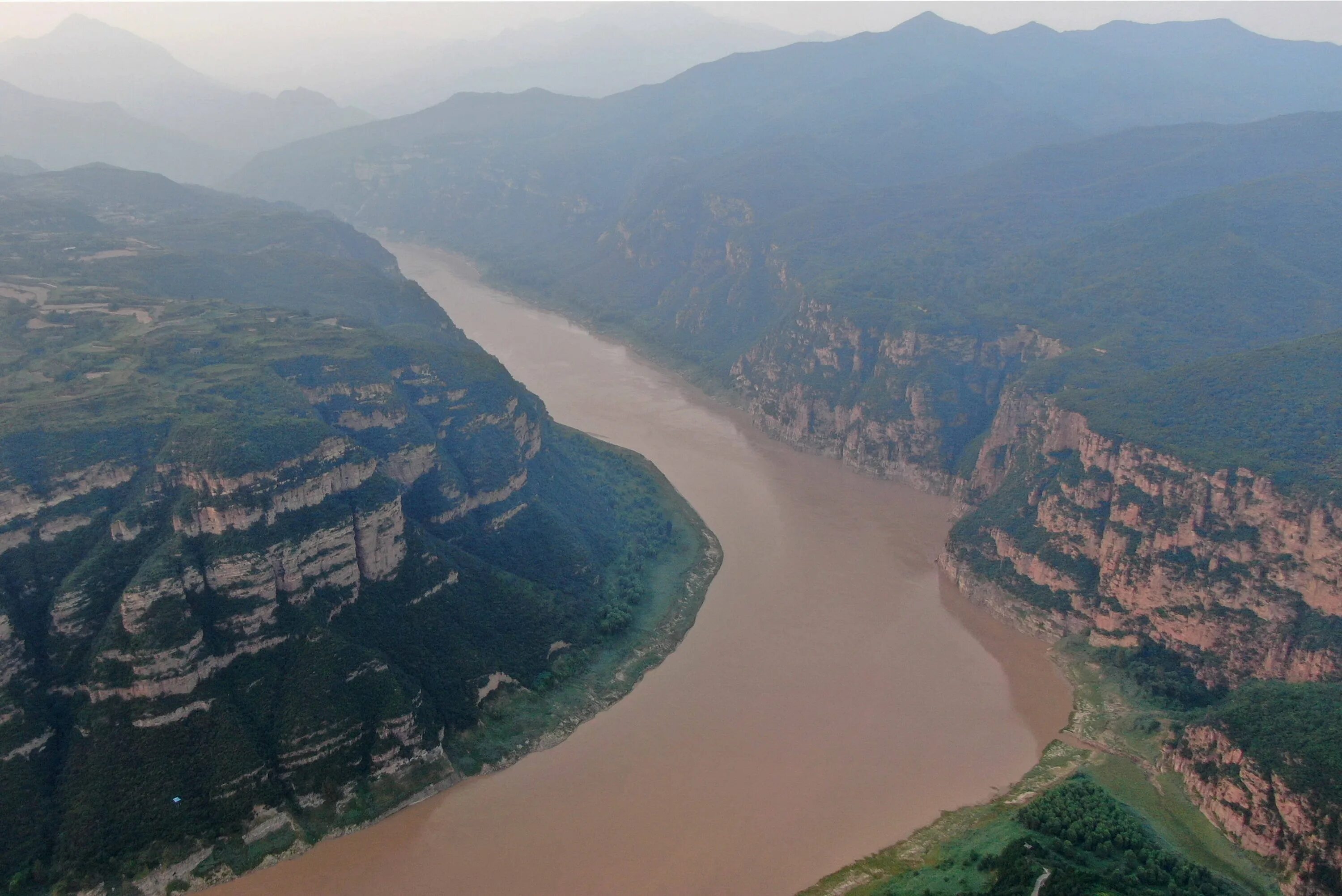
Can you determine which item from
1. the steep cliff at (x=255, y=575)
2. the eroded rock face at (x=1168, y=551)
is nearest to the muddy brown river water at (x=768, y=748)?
the steep cliff at (x=255, y=575)

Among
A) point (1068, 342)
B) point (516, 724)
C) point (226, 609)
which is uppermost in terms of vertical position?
point (1068, 342)

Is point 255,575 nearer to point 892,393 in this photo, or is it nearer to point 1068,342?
point 892,393

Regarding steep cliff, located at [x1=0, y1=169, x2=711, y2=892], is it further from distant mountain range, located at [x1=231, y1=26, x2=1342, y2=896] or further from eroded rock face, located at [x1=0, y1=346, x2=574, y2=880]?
distant mountain range, located at [x1=231, y1=26, x2=1342, y2=896]

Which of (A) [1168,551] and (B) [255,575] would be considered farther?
(A) [1168,551]

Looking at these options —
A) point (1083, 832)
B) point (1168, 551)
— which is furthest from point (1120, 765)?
point (1168, 551)

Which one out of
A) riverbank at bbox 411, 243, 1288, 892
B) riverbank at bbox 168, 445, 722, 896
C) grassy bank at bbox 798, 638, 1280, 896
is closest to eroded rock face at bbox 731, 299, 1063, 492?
riverbank at bbox 411, 243, 1288, 892

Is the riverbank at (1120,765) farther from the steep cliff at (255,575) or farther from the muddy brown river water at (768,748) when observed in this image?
the steep cliff at (255,575)
